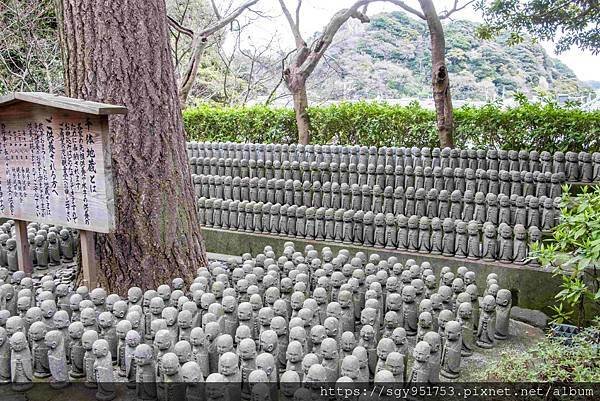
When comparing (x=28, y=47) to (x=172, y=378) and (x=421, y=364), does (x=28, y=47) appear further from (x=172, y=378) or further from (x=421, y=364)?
(x=421, y=364)

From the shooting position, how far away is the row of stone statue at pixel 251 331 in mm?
3004

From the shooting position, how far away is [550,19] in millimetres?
7883

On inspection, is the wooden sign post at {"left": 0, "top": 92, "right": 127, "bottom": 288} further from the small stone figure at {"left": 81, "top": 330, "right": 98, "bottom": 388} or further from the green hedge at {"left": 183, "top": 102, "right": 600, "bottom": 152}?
the green hedge at {"left": 183, "top": 102, "right": 600, "bottom": 152}

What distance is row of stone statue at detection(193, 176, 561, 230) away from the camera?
5770 millimetres

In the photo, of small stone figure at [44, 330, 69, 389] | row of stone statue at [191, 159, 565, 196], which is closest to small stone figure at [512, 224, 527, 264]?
row of stone statue at [191, 159, 565, 196]

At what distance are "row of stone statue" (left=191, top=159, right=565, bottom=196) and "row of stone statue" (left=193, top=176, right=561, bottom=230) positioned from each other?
140 mm

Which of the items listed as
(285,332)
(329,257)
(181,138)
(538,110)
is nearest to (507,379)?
(285,332)

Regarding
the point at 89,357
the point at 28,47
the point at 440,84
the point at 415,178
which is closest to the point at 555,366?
the point at 89,357

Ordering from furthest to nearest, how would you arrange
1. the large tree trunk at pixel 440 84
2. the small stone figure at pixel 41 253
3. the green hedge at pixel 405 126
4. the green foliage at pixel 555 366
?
the large tree trunk at pixel 440 84 → the green hedge at pixel 405 126 → the small stone figure at pixel 41 253 → the green foliage at pixel 555 366

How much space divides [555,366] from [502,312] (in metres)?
1.07

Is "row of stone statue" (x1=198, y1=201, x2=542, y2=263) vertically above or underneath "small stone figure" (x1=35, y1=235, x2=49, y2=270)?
above

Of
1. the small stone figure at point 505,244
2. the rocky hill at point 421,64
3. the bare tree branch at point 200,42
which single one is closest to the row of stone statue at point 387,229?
the small stone figure at point 505,244

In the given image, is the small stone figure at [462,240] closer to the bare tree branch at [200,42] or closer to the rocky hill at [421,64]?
the bare tree branch at [200,42]

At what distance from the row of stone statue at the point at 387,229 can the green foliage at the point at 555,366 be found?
1.94 meters
